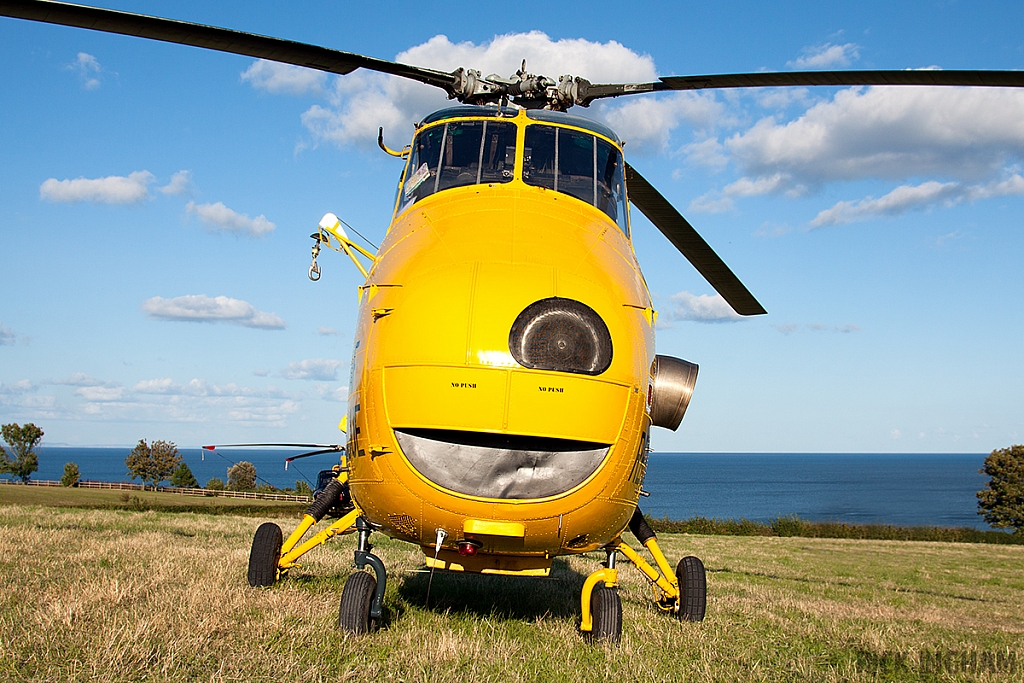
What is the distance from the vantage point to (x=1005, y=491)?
6384 cm

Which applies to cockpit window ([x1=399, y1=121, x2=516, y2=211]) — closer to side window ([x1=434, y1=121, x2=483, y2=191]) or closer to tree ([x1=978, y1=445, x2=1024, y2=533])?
side window ([x1=434, y1=121, x2=483, y2=191])

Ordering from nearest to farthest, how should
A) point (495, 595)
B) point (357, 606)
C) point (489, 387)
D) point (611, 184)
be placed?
point (489, 387), point (357, 606), point (611, 184), point (495, 595)

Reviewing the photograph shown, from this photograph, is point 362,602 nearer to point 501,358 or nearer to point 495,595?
point 501,358

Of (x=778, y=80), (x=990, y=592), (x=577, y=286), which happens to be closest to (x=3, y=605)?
(x=577, y=286)

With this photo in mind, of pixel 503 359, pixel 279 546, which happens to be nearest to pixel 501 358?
pixel 503 359

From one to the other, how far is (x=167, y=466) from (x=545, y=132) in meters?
105

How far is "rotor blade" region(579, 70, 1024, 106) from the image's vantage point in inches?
202

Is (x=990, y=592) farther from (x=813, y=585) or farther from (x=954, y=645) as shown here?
(x=954, y=645)

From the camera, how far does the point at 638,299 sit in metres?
5.70

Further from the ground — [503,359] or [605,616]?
[503,359]

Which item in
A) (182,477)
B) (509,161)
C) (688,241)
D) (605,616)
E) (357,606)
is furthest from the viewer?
(182,477)

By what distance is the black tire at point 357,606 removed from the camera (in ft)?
19.4

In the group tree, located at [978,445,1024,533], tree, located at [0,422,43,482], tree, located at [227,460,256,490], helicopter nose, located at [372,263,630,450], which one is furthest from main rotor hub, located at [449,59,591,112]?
tree, located at [0,422,43,482]

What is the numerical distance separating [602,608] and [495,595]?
9.14ft
